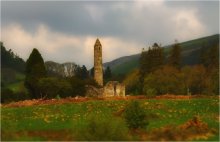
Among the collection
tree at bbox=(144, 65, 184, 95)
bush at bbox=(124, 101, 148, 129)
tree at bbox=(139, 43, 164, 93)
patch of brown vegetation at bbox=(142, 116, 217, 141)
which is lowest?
patch of brown vegetation at bbox=(142, 116, 217, 141)

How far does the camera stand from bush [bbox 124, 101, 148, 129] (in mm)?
24875

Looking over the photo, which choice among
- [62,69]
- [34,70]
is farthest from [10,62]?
[34,70]

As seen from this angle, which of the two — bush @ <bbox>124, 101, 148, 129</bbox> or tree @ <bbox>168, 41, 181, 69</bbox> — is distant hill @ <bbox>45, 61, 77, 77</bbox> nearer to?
tree @ <bbox>168, 41, 181, 69</bbox>

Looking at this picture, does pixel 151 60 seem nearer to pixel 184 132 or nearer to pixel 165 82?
pixel 165 82

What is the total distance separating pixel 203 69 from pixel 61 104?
2295 inches

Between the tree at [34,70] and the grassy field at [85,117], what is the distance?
32.1m

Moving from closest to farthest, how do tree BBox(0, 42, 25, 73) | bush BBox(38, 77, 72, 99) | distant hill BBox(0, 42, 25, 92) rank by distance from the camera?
bush BBox(38, 77, 72, 99)
distant hill BBox(0, 42, 25, 92)
tree BBox(0, 42, 25, 73)

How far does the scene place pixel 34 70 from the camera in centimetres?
6556

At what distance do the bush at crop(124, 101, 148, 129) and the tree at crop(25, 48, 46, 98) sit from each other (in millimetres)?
40627

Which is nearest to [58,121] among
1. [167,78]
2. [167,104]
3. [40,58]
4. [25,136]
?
[25,136]

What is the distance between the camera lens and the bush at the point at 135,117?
24875mm

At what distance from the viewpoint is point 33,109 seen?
31.5 metres

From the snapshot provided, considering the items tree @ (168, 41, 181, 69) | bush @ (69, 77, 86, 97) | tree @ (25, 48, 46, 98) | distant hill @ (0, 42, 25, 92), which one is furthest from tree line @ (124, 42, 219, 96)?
distant hill @ (0, 42, 25, 92)

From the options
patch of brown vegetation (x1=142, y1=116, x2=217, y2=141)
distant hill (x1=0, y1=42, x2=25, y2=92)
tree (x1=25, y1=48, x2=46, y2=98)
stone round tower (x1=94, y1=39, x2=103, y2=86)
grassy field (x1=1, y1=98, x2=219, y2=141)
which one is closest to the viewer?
patch of brown vegetation (x1=142, y1=116, x2=217, y2=141)
